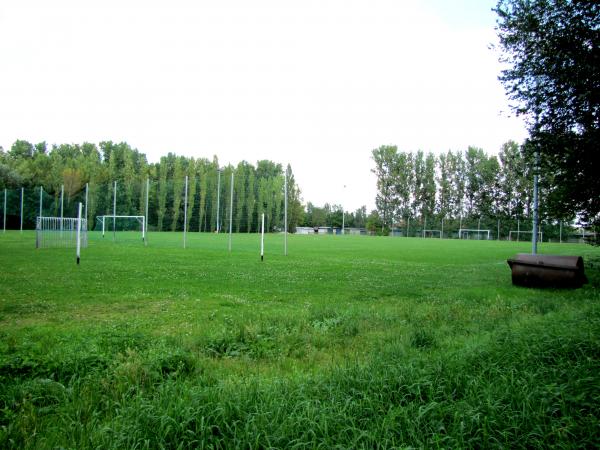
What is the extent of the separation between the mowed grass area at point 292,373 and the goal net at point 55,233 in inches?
621

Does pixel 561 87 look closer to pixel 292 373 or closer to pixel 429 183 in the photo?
pixel 292 373

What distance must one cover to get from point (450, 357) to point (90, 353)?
3789 mm

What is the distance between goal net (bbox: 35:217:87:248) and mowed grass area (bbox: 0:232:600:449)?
15762 millimetres

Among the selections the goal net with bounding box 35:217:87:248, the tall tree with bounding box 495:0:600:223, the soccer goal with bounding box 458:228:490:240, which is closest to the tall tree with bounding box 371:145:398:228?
the soccer goal with bounding box 458:228:490:240

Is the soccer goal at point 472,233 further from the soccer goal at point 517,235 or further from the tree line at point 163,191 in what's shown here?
the tree line at point 163,191

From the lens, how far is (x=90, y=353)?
4.35 metres

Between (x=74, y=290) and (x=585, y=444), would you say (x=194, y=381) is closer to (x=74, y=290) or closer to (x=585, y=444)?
(x=585, y=444)

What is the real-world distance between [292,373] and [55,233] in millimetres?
23358

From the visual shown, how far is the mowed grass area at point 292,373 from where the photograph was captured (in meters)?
2.76

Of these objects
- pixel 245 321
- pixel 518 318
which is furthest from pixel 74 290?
pixel 518 318

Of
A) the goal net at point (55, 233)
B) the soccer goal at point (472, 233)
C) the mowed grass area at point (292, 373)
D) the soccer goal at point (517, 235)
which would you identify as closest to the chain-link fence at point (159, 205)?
the goal net at point (55, 233)

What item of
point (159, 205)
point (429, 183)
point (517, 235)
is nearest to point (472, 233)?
point (517, 235)

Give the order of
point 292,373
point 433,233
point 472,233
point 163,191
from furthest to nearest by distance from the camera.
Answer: point 433,233 → point 472,233 → point 163,191 → point 292,373

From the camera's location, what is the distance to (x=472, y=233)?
73625 mm
